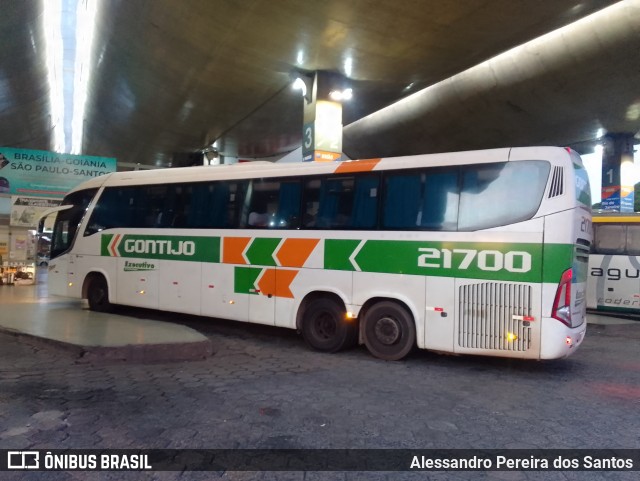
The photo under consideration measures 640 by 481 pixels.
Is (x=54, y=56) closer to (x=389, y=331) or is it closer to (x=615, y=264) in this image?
(x=389, y=331)

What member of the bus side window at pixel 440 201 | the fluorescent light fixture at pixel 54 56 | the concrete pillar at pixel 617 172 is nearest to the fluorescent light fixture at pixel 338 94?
the bus side window at pixel 440 201

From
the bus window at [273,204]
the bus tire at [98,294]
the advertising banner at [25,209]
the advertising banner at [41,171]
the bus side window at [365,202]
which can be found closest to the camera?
the bus side window at [365,202]

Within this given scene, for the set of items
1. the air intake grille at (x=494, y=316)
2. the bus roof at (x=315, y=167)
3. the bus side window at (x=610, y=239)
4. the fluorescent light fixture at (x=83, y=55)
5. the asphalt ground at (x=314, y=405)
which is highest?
the fluorescent light fixture at (x=83, y=55)

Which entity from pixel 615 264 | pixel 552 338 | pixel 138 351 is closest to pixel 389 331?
pixel 552 338

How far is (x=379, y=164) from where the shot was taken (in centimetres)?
768

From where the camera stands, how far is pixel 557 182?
20.8 feet

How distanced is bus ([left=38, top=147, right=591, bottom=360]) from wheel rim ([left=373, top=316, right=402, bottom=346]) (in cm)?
2

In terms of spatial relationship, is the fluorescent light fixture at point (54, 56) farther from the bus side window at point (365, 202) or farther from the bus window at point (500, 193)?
the bus window at point (500, 193)

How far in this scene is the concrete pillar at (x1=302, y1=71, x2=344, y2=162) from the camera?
14.4 metres

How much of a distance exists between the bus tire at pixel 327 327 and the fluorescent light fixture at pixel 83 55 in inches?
494

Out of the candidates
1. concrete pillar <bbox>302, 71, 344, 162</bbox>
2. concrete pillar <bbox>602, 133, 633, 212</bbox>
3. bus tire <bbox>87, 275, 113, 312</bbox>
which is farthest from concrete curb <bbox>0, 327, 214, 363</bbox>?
concrete pillar <bbox>602, 133, 633, 212</bbox>

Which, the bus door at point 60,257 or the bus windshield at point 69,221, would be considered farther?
the bus door at point 60,257

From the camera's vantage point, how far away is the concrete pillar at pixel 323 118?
567 inches

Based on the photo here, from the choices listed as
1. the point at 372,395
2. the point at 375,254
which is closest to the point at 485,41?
the point at 375,254
